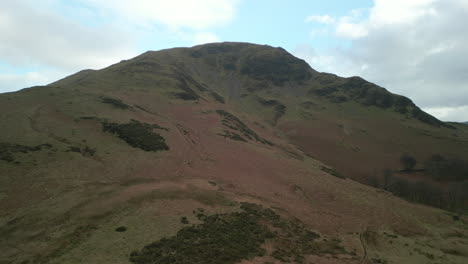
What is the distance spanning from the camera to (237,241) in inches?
762

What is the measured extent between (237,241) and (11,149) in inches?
1043

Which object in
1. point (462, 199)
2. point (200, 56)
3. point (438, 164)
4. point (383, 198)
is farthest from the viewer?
point (200, 56)

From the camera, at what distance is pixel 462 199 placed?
55562 millimetres

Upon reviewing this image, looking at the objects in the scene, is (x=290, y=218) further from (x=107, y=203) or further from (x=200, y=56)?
(x=200, y=56)

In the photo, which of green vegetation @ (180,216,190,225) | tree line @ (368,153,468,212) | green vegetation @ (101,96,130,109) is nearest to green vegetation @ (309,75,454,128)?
tree line @ (368,153,468,212)

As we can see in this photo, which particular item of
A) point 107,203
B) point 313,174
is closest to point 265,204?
point 107,203

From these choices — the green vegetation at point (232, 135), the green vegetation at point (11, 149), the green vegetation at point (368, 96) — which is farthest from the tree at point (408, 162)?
the green vegetation at point (11, 149)

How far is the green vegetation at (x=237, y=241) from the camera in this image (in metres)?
16.6

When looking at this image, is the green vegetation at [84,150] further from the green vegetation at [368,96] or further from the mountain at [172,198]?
the green vegetation at [368,96]

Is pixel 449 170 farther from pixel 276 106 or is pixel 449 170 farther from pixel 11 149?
pixel 11 149

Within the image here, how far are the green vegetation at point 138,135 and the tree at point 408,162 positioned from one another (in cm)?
7128

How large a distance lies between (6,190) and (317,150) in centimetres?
7423

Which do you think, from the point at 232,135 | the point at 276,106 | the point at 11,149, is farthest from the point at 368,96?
the point at 11,149

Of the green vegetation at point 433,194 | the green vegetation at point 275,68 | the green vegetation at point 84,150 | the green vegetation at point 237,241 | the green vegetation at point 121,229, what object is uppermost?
the green vegetation at point 275,68
